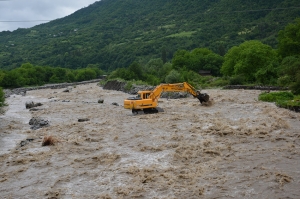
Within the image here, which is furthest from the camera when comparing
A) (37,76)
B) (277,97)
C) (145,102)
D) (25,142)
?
(37,76)

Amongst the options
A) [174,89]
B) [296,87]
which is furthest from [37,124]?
[296,87]

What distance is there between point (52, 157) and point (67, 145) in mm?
2618

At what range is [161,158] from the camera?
55.7ft

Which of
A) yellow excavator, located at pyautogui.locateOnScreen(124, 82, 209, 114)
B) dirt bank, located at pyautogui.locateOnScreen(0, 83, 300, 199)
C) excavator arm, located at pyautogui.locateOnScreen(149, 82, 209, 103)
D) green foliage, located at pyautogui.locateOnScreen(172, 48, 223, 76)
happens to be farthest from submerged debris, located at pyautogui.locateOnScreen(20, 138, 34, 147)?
green foliage, located at pyautogui.locateOnScreen(172, 48, 223, 76)

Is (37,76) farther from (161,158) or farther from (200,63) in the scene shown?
(161,158)

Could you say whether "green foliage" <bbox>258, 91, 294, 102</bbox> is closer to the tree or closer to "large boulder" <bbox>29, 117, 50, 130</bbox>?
"large boulder" <bbox>29, 117, 50, 130</bbox>

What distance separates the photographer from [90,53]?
18238cm

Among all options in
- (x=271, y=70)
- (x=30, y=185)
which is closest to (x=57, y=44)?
(x=271, y=70)

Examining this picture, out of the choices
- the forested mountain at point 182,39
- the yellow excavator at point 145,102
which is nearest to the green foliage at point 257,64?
the yellow excavator at point 145,102

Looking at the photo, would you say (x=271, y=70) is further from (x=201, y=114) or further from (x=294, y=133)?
(x=294, y=133)

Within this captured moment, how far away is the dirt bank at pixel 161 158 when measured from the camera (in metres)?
12.8

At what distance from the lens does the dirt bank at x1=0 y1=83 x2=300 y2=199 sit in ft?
42.1

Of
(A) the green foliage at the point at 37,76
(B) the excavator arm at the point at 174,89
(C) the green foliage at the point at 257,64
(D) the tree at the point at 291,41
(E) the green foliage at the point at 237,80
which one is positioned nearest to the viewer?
(B) the excavator arm at the point at 174,89

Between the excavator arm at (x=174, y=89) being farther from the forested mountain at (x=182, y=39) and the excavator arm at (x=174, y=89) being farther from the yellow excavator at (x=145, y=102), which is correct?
the forested mountain at (x=182, y=39)
